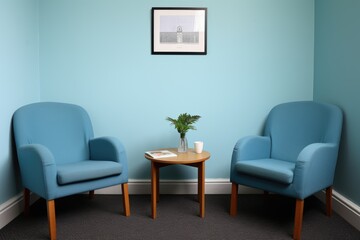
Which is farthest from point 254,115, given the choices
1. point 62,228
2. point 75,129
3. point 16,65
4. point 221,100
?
point 16,65

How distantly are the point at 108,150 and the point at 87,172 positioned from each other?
377 mm

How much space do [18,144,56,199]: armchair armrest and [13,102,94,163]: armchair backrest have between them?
0.27m

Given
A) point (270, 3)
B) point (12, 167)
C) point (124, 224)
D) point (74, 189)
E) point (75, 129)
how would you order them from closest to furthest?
1. point (74, 189)
2. point (124, 224)
3. point (12, 167)
4. point (75, 129)
5. point (270, 3)

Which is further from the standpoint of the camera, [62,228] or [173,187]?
[173,187]

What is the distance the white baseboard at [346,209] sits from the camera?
6.46ft

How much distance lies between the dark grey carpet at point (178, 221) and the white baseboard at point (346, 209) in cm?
5

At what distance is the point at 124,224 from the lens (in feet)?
6.67

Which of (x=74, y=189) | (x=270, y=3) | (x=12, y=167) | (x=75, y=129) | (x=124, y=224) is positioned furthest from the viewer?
(x=270, y=3)

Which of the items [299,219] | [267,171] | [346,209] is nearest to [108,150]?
[267,171]

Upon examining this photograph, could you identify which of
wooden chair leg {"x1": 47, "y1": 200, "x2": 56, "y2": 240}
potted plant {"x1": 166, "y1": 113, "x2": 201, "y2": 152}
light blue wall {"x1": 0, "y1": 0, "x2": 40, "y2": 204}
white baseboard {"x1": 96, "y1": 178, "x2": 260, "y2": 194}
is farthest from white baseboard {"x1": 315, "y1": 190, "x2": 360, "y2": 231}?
light blue wall {"x1": 0, "y1": 0, "x2": 40, "y2": 204}

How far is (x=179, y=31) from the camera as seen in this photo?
265cm

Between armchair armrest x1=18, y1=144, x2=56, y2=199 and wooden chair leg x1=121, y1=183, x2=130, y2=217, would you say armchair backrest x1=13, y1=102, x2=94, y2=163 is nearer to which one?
armchair armrest x1=18, y1=144, x2=56, y2=199

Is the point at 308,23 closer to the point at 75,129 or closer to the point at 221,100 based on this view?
the point at 221,100

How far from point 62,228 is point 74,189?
1.16 feet
